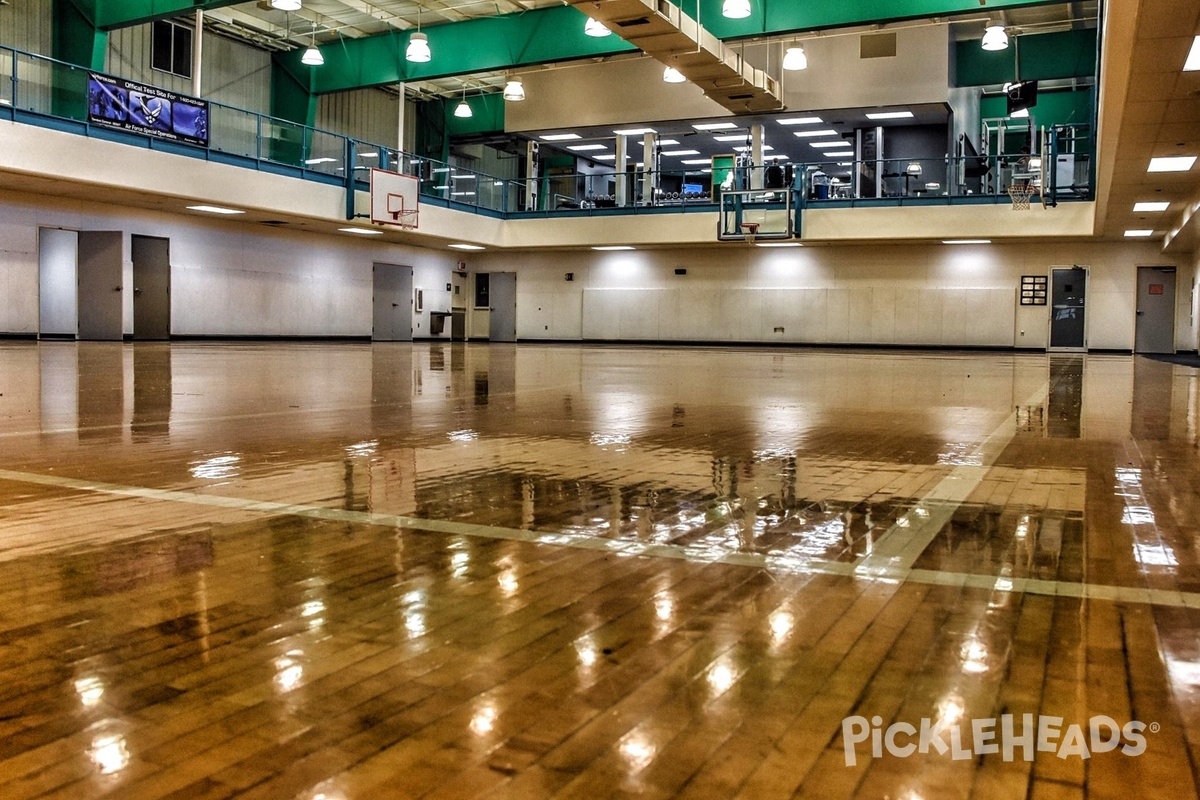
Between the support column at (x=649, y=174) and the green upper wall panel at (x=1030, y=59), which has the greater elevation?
the green upper wall panel at (x=1030, y=59)

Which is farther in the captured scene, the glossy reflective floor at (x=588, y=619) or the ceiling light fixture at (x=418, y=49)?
the ceiling light fixture at (x=418, y=49)

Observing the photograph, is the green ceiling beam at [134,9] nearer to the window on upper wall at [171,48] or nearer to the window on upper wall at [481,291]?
the window on upper wall at [171,48]

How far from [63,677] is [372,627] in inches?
27.5

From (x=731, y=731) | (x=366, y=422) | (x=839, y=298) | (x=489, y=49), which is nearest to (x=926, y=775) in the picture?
(x=731, y=731)

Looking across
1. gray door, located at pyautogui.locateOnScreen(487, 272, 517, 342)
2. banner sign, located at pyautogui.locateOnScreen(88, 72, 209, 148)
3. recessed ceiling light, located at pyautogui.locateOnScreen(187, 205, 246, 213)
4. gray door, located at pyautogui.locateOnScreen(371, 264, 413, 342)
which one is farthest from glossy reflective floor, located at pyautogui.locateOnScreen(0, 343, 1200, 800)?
gray door, located at pyautogui.locateOnScreen(487, 272, 517, 342)

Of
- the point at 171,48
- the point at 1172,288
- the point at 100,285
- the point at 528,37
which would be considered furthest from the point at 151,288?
the point at 1172,288

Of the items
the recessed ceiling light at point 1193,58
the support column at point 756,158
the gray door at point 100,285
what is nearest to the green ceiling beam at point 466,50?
the gray door at point 100,285

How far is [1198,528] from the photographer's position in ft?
13.1

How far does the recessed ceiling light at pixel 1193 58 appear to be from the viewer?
11.1 m

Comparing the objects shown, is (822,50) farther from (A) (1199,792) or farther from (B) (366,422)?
(A) (1199,792)

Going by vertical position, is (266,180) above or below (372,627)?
above

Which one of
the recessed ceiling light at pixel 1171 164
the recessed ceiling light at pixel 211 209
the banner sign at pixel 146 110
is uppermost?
the banner sign at pixel 146 110

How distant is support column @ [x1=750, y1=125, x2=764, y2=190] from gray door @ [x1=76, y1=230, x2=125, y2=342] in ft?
57.8

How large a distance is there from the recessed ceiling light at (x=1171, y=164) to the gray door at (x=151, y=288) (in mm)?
23253
